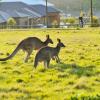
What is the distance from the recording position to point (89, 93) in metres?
12.2

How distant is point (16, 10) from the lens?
9362 cm

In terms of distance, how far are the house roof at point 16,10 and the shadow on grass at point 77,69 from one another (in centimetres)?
6855

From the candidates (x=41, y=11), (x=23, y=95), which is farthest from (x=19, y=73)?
(x=41, y=11)

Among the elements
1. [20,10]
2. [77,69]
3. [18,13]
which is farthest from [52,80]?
[20,10]

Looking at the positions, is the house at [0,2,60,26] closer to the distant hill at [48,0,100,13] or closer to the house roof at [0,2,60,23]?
the house roof at [0,2,60,23]

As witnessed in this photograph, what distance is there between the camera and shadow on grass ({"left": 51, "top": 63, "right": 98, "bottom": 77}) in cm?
1548

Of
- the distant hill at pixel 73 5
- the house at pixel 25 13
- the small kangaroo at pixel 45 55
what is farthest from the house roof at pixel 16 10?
the small kangaroo at pixel 45 55

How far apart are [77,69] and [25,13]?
75.0 m

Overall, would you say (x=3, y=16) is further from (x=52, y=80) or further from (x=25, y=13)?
(x=52, y=80)

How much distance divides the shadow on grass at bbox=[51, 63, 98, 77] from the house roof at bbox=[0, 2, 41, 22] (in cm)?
6855

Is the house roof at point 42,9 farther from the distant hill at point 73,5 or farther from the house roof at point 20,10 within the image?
the distant hill at point 73,5

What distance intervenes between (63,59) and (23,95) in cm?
796

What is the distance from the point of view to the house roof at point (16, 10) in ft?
294

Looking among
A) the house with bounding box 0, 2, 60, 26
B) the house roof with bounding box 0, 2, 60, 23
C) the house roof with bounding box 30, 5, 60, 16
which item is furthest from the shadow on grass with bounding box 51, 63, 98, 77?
the house roof with bounding box 30, 5, 60, 16
